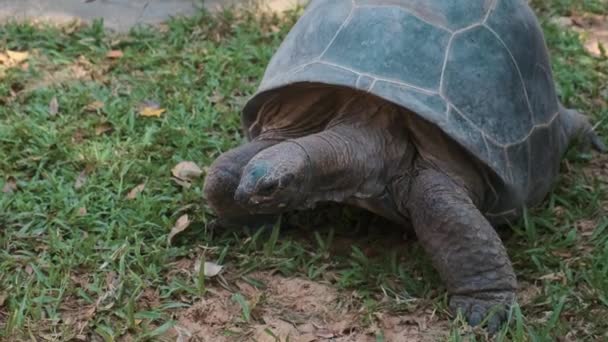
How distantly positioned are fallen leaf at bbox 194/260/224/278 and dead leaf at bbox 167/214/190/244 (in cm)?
22

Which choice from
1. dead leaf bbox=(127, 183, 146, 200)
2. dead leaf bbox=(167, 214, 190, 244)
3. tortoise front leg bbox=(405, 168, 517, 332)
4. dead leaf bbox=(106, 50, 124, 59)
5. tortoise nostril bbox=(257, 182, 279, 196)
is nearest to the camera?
tortoise nostril bbox=(257, 182, 279, 196)

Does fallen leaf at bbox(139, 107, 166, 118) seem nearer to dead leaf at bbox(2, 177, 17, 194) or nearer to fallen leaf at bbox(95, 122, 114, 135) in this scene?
fallen leaf at bbox(95, 122, 114, 135)

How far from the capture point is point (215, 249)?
3.90 meters

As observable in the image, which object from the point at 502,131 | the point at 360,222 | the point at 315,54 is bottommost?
the point at 360,222

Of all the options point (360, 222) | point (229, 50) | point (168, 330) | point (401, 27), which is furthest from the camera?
point (229, 50)

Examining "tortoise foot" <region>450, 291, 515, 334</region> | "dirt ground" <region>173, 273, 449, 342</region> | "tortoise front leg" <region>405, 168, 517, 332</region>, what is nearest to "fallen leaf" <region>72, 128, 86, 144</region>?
"dirt ground" <region>173, 273, 449, 342</region>

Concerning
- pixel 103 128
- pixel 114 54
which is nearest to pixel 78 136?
pixel 103 128

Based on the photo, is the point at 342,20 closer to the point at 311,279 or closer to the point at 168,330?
the point at 311,279

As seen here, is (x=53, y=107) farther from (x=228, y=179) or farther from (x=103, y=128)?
(x=228, y=179)

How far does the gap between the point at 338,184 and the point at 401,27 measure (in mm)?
716

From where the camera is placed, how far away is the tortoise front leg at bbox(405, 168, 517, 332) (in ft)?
11.3

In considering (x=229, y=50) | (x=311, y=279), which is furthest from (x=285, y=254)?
(x=229, y=50)

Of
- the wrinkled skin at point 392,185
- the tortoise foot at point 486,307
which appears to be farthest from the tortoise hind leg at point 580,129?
the tortoise foot at point 486,307

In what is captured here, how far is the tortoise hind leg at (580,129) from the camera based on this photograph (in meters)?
4.50
